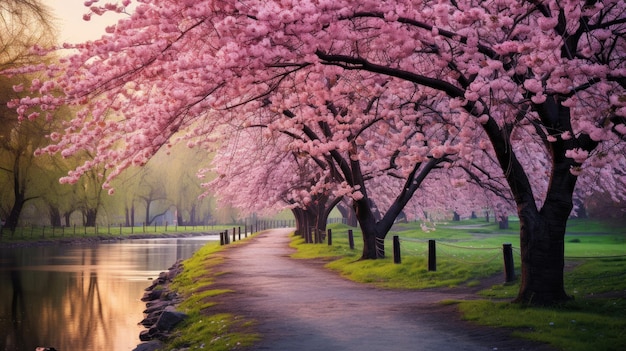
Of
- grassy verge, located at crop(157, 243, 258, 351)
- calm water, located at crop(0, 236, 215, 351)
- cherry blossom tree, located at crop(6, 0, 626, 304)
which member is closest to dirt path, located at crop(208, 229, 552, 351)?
grassy verge, located at crop(157, 243, 258, 351)

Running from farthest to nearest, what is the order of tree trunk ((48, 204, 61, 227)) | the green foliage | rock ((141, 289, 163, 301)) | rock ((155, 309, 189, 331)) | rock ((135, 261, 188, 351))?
1. tree trunk ((48, 204, 61, 227))
2. rock ((141, 289, 163, 301))
3. rock ((155, 309, 189, 331))
4. rock ((135, 261, 188, 351))
5. the green foliage

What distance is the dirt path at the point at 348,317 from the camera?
1145 centimetres

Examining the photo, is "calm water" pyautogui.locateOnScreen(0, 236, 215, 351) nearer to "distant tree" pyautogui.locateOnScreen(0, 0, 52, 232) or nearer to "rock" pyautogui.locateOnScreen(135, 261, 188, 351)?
"rock" pyautogui.locateOnScreen(135, 261, 188, 351)

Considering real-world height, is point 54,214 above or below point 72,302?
above

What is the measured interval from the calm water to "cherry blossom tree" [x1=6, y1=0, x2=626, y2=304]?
4855mm

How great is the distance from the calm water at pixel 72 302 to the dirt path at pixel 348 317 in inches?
121

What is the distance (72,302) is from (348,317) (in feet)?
43.7

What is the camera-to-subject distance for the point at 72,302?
79.6 feet

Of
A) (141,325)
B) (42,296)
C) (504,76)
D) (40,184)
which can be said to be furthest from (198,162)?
(504,76)

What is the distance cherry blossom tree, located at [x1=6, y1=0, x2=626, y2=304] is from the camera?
36.9 feet

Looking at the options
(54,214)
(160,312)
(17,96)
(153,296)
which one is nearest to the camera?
(160,312)

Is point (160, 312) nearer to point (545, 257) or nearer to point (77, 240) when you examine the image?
point (545, 257)

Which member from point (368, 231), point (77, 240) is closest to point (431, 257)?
point (368, 231)

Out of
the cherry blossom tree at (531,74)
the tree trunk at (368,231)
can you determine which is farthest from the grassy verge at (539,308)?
the cherry blossom tree at (531,74)
